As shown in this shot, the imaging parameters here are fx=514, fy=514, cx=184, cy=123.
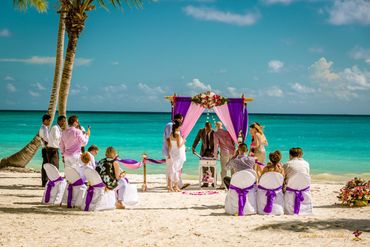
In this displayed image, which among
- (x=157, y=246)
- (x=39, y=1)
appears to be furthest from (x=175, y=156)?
(x=39, y=1)

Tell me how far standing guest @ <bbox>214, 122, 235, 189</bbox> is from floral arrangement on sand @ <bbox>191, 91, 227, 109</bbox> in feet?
2.32

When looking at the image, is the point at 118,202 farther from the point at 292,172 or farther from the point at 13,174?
the point at 13,174

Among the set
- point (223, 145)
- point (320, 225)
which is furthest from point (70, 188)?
point (320, 225)

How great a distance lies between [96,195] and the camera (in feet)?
31.6

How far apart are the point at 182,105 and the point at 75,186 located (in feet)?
15.1

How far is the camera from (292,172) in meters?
9.45

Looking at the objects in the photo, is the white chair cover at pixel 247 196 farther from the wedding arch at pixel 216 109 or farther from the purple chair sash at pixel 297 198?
the wedding arch at pixel 216 109

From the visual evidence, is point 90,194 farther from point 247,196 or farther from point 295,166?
point 295,166

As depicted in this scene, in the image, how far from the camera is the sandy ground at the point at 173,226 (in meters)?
7.29

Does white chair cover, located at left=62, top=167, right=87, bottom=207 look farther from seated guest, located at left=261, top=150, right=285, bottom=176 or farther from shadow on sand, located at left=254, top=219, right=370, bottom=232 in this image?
shadow on sand, located at left=254, top=219, right=370, bottom=232

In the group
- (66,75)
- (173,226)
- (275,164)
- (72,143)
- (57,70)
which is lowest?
(173,226)

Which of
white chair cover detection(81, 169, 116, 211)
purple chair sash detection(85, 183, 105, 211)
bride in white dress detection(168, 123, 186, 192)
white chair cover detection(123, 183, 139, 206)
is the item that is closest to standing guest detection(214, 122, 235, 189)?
bride in white dress detection(168, 123, 186, 192)

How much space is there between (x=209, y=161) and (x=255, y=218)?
13.9 feet

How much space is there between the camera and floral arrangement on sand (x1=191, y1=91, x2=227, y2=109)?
13.6 metres
